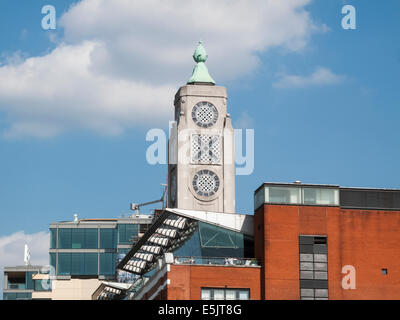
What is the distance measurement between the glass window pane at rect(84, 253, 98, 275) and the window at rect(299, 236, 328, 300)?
7603 cm

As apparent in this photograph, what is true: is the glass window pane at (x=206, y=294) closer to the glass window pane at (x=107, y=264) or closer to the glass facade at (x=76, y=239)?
the glass window pane at (x=107, y=264)

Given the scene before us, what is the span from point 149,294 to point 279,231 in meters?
13.5

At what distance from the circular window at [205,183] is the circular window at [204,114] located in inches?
227

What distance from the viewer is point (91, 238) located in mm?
157750

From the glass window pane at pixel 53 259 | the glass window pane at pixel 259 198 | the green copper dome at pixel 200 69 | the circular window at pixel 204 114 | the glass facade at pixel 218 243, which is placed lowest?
the glass facade at pixel 218 243

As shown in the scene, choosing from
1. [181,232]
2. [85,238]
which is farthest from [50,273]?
[181,232]

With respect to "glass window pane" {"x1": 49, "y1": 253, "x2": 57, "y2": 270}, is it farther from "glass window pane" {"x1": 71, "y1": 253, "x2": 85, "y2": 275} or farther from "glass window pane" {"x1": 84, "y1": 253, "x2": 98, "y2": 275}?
"glass window pane" {"x1": 84, "y1": 253, "x2": 98, "y2": 275}

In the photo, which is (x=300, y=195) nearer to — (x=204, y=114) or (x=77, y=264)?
(x=204, y=114)

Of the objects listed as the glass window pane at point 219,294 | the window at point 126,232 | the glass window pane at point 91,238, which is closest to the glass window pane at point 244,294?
the glass window pane at point 219,294

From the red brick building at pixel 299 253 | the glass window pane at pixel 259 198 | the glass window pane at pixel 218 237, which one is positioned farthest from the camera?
the glass window pane at pixel 218 237

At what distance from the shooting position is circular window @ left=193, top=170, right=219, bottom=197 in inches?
4875

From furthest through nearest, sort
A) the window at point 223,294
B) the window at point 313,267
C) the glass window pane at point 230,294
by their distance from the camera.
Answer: the window at point 313,267, the glass window pane at point 230,294, the window at point 223,294

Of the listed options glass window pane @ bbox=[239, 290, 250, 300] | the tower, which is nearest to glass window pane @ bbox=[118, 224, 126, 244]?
the tower

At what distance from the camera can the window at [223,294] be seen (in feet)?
270
